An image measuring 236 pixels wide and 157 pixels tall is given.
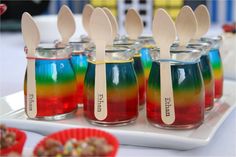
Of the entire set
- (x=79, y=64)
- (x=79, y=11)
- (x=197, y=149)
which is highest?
(x=79, y=11)

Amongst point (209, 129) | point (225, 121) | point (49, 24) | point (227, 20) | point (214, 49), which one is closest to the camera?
point (209, 129)

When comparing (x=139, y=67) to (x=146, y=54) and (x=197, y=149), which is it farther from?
(x=197, y=149)

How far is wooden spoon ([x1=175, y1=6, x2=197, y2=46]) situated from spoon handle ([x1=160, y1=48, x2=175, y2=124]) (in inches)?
3.2

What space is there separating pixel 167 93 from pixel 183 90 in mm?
25

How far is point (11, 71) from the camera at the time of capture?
130 cm

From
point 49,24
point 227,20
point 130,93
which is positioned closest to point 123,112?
point 130,93

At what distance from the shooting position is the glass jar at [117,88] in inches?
26.6

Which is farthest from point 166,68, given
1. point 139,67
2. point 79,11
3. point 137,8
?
point 79,11

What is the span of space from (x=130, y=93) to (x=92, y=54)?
9 cm

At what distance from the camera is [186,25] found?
0.72 metres

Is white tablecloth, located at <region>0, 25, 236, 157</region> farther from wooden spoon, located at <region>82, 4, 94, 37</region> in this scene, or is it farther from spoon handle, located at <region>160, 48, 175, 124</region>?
wooden spoon, located at <region>82, 4, 94, 37</region>

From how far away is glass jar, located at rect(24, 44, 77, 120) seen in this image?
0.71 meters

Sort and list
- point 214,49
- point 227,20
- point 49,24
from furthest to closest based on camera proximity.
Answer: point 227,20 → point 49,24 → point 214,49

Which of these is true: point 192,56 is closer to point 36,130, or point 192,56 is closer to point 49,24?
point 36,130
